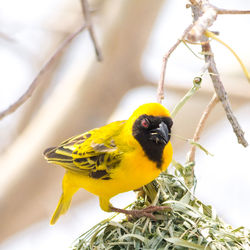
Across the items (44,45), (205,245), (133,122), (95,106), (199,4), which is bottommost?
(205,245)

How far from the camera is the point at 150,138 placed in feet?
8.61

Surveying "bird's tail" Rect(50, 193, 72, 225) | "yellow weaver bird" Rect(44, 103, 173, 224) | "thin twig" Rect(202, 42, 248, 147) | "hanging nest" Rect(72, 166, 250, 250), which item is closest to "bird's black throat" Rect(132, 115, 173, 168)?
"yellow weaver bird" Rect(44, 103, 173, 224)

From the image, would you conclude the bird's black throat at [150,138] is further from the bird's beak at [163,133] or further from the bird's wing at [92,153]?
the bird's wing at [92,153]

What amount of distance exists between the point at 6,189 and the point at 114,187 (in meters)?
2.50

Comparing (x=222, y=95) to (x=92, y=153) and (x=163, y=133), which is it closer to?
(x=163, y=133)

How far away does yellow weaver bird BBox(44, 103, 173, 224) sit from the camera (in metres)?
2.51

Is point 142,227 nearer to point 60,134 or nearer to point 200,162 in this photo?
point 60,134

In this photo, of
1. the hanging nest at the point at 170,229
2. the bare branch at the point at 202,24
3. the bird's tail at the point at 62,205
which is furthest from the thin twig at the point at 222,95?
the bird's tail at the point at 62,205

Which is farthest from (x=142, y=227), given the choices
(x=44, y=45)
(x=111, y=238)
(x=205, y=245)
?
(x=44, y=45)

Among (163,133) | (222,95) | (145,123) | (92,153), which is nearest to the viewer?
(222,95)

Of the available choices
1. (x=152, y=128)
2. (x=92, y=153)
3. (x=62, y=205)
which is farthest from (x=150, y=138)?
(x=62, y=205)

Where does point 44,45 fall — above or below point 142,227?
above

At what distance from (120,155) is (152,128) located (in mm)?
251

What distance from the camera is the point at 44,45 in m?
6.54
